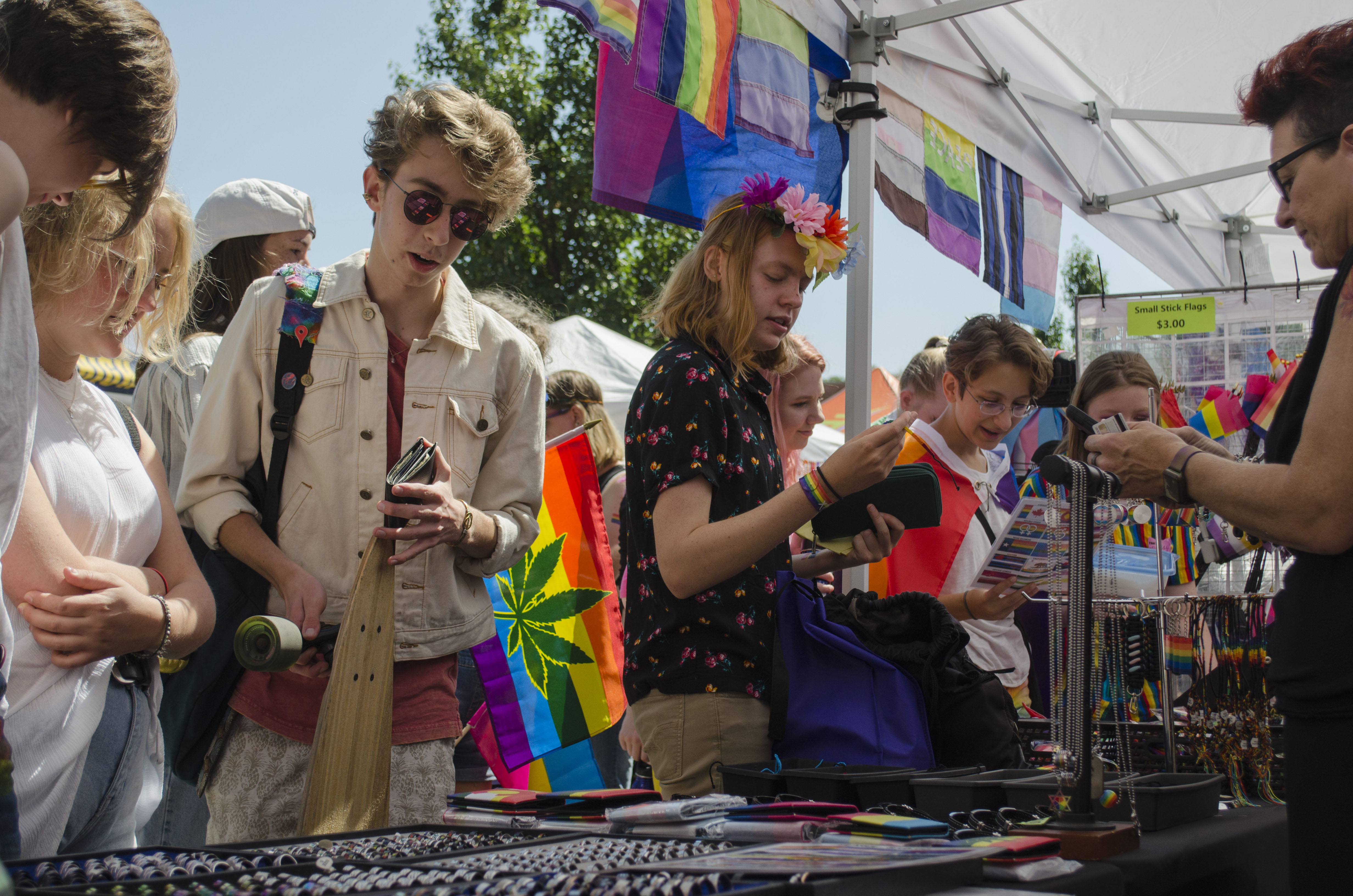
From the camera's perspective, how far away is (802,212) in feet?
7.02

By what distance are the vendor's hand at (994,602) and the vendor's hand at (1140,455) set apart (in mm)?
955

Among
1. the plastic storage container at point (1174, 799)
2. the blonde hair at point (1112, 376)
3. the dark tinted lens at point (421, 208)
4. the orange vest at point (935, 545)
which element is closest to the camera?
the plastic storage container at point (1174, 799)

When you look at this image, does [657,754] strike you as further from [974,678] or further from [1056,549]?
[1056,549]

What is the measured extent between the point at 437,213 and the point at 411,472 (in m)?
0.56

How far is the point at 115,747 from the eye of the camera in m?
1.54

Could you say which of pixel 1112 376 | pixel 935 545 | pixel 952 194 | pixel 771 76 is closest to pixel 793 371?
pixel 935 545

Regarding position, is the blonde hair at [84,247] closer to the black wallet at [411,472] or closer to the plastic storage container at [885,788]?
the black wallet at [411,472]

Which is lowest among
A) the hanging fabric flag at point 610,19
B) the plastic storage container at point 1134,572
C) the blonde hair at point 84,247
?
the plastic storage container at point 1134,572

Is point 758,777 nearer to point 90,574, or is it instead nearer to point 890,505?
point 890,505

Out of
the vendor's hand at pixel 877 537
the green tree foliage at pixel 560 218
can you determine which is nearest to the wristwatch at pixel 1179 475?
the vendor's hand at pixel 877 537

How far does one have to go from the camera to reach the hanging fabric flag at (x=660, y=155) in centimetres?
300

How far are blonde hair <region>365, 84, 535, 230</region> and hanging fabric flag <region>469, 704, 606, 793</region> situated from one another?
1.42 meters

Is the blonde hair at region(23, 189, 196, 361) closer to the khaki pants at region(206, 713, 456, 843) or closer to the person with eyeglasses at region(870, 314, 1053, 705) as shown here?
the khaki pants at region(206, 713, 456, 843)

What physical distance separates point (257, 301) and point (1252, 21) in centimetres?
486
